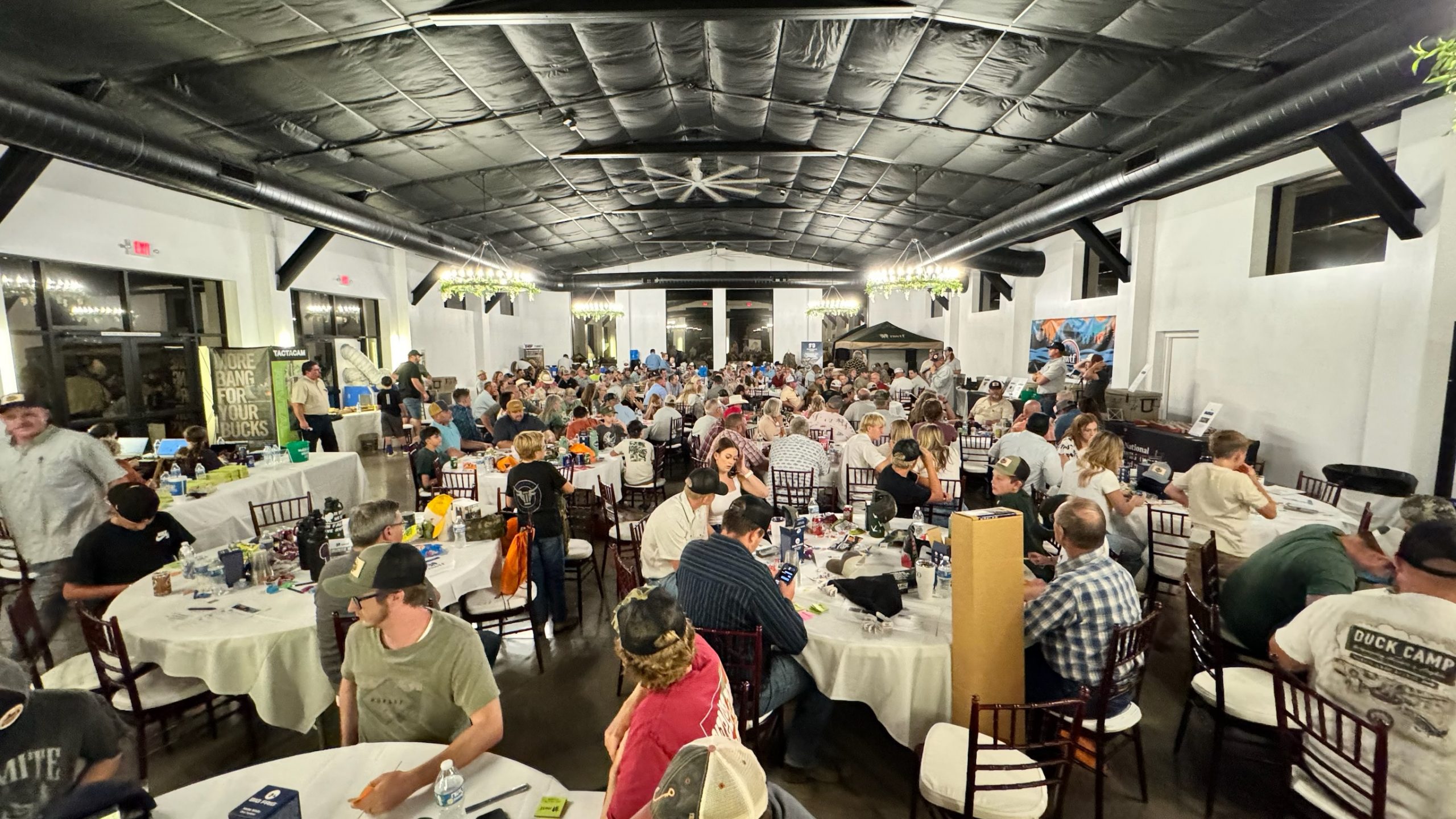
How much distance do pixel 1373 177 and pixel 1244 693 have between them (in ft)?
16.3

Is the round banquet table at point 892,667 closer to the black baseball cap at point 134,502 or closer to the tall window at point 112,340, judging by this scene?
the black baseball cap at point 134,502

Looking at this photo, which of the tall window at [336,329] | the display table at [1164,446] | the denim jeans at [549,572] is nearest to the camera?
the denim jeans at [549,572]

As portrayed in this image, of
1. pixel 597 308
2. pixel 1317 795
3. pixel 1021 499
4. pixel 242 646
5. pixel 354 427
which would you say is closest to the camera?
A: pixel 1317 795

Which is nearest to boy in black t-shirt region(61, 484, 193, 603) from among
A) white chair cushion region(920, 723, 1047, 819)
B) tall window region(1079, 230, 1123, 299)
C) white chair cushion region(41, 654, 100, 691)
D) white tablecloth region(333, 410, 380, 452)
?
white chair cushion region(41, 654, 100, 691)

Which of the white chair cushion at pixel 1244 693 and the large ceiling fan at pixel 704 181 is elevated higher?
the large ceiling fan at pixel 704 181

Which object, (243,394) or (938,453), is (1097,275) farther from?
(243,394)

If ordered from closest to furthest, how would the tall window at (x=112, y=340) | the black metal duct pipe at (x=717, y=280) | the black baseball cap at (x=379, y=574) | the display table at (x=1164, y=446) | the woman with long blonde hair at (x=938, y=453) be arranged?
the black baseball cap at (x=379, y=574), the woman with long blonde hair at (x=938, y=453), the tall window at (x=112, y=340), the display table at (x=1164, y=446), the black metal duct pipe at (x=717, y=280)

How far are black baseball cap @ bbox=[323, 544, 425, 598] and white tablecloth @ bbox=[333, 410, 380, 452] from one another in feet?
31.8

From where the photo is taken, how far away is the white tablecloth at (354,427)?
1045 cm

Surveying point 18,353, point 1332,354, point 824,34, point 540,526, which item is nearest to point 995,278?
point 1332,354

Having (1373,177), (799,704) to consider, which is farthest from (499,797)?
(1373,177)

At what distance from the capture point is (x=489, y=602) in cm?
377

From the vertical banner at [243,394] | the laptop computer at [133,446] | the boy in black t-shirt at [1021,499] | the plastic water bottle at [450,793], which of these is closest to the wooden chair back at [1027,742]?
the boy in black t-shirt at [1021,499]

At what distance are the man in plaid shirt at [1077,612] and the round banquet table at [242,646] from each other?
10.6 ft
